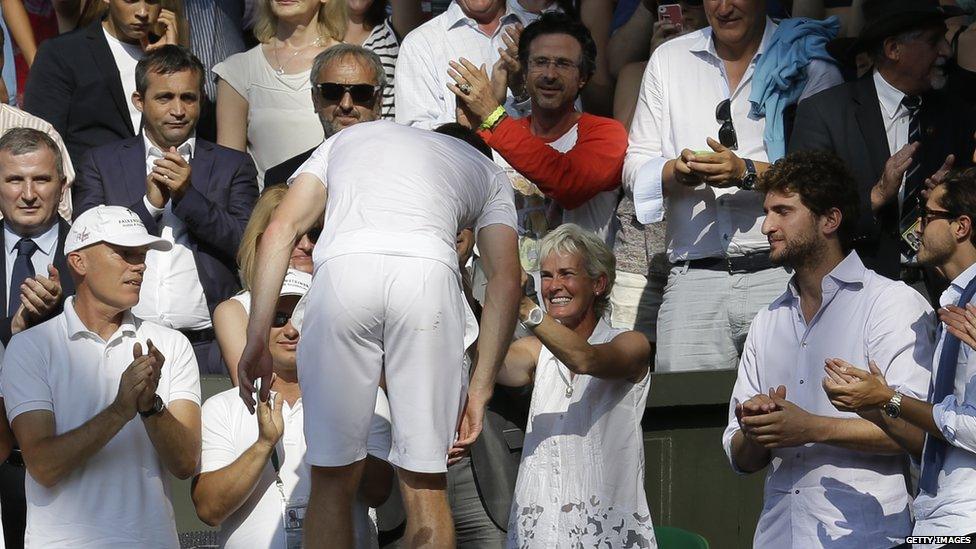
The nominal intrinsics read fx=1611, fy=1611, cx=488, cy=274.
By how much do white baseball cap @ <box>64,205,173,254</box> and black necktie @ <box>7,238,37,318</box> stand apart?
4.47ft

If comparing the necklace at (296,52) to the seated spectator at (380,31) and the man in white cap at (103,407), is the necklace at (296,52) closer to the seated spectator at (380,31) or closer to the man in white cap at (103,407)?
the seated spectator at (380,31)

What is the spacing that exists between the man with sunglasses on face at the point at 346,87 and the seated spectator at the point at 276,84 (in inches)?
36.1

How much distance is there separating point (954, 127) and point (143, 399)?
4.05 metres

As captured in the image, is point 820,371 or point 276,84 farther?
point 276,84

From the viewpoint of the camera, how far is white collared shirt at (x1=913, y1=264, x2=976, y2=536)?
542cm

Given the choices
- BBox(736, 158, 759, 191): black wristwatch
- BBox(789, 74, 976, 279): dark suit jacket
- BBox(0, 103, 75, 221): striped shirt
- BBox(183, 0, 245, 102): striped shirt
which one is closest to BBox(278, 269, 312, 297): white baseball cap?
BBox(736, 158, 759, 191): black wristwatch

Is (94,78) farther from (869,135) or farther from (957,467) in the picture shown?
(957,467)

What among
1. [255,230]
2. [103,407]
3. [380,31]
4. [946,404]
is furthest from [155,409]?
[380,31]

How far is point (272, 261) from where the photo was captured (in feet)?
18.4

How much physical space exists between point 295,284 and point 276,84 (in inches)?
108

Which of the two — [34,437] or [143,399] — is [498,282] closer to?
[143,399]

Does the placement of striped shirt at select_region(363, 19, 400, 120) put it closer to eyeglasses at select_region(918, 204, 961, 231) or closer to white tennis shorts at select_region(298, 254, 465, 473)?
eyeglasses at select_region(918, 204, 961, 231)

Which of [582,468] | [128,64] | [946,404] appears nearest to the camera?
[946,404]

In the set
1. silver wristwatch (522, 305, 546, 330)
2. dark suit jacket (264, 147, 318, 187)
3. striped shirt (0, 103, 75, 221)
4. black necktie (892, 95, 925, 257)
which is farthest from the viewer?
striped shirt (0, 103, 75, 221)
